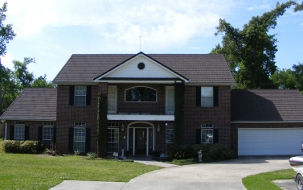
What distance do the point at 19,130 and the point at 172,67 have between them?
1237 cm

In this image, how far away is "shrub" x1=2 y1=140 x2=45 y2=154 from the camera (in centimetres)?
2772

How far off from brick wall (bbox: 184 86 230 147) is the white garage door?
1.62 metres

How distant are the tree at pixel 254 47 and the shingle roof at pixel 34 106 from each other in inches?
858

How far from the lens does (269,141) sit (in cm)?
2803

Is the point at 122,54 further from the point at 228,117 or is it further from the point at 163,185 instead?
the point at 163,185

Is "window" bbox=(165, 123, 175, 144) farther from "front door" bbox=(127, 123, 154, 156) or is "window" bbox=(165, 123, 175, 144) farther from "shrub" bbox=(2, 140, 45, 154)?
"shrub" bbox=(2, 140, 45, 154)

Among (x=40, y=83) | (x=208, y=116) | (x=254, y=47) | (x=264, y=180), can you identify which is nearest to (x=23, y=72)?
(x=40, y=83)

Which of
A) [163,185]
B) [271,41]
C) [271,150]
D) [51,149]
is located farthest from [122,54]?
[271,41]

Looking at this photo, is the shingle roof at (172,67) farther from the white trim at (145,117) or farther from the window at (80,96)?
the white trim at (145,117)

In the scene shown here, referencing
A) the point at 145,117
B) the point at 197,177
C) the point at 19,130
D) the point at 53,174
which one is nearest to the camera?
the point at 53,174

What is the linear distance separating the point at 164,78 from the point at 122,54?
6.60m

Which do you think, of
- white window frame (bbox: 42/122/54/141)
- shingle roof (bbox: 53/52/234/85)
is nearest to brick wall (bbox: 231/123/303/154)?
shingle roof (bbox: 53/52/234/85)

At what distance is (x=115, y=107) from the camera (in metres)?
28.1

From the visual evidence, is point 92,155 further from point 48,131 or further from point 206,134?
point 206,134
